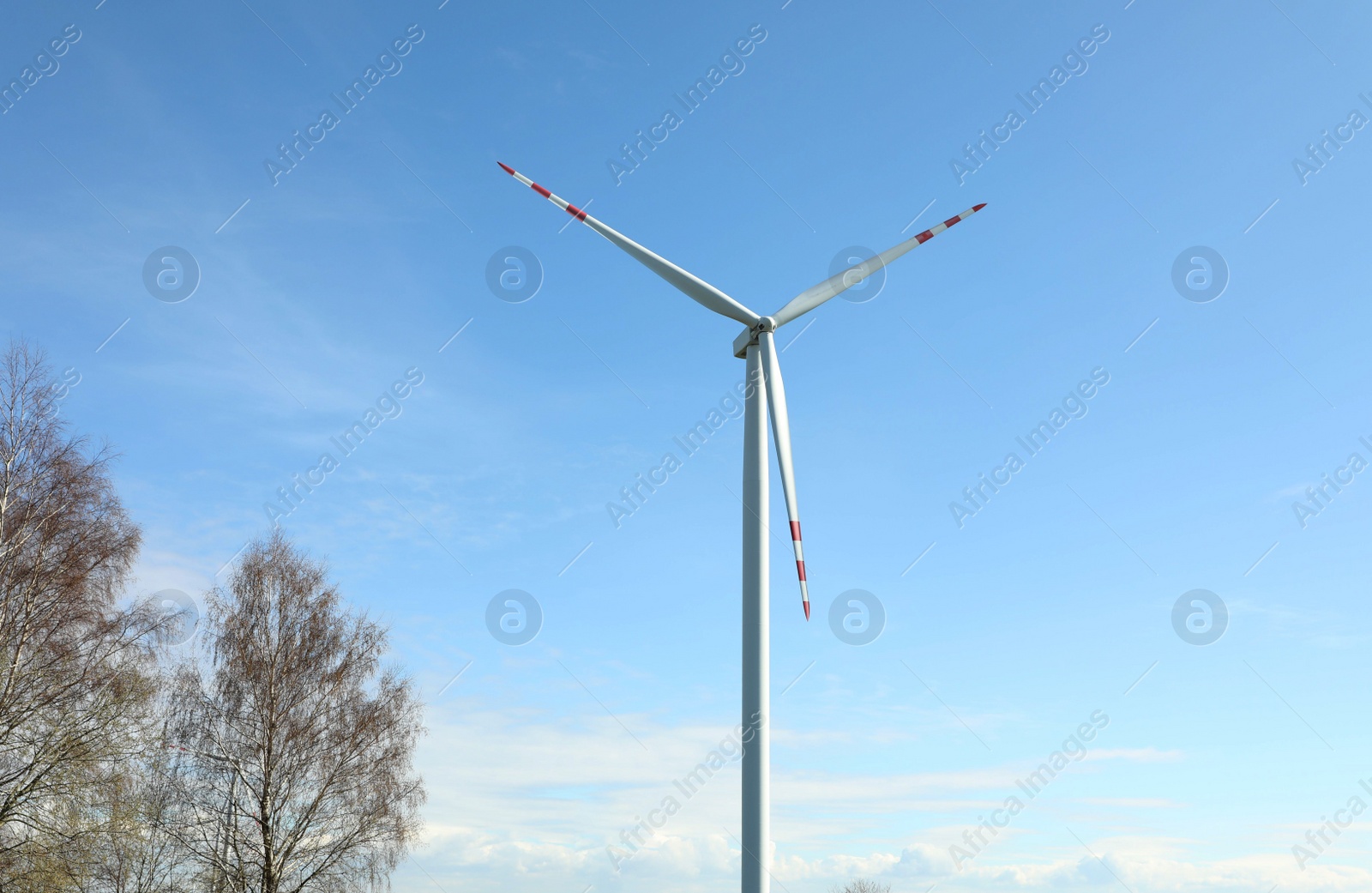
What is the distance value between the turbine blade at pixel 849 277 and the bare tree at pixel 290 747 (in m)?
17.1

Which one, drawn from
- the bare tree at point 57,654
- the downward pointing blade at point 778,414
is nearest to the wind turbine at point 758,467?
the downward pointing blade at point 778,414

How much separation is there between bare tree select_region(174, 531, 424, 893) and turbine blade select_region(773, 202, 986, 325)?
17146 millimetres

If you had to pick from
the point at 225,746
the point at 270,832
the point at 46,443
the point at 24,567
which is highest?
the point at 46,443

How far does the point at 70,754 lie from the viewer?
2381cm

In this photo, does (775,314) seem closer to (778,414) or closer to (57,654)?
(778,414)

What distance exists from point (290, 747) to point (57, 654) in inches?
266

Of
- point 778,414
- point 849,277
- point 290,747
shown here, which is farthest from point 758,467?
point 290,747

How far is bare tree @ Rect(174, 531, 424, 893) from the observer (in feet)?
93.6

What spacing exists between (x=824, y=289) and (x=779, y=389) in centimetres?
301

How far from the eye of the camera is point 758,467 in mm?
21953

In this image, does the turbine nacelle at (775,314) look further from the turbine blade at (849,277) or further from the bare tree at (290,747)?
the bare tree at (290,747)

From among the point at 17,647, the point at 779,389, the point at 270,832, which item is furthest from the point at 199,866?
the point at 779,389

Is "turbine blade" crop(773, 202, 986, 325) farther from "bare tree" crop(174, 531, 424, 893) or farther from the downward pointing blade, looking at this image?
"bare tree" crop(174, 531, 424, 893)

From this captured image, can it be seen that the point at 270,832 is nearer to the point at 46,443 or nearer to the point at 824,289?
the point at 46,443
